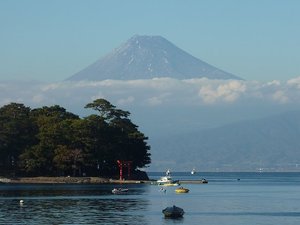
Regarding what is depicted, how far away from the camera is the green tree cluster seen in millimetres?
149750

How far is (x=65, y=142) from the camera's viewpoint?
151m

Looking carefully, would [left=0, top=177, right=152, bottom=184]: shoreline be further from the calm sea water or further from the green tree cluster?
the calm sea water

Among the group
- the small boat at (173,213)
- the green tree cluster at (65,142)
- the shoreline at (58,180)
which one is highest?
the green tree cluster at (65,142)

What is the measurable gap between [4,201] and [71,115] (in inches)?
2550

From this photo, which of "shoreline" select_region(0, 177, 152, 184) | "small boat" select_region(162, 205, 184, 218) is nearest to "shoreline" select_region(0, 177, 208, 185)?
"shoreline" select_region(0, 177, 152, 184)

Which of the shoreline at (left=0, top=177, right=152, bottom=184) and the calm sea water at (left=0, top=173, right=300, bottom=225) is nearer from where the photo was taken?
the calm sea water at (left=0, top=173, right=300, bottom=225)

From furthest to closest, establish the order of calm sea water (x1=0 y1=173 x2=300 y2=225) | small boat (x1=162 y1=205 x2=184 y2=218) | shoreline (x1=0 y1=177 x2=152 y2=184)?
shoreline (x1=0 y1=177 x2=152 y2=184)
small boat (x1=162 y1=205 x2=184 y2=218)
calm sea water (x1=0 y1=173 x2=300 y2=225)

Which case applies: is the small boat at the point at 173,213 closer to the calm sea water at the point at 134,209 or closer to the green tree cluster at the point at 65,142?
the calm sea water at the point at 134,209

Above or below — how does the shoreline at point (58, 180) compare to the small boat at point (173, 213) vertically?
above

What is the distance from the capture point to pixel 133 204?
96.6m

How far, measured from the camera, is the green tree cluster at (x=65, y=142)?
150m

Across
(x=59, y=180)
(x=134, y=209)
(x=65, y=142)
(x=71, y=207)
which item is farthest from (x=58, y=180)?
(x=134, y=209)

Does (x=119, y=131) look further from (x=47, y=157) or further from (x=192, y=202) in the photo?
(x=192, y=202)

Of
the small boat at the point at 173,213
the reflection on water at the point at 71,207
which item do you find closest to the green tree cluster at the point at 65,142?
the reflection on water at the point at 71,207
